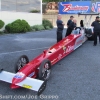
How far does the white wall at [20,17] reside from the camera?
52.9 ft

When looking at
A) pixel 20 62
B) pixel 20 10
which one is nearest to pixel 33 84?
pixel 20 62

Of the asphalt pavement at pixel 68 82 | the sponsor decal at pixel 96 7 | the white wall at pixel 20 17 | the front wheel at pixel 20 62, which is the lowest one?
the asphalt pavement at pixel 68 82

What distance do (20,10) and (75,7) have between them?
12.4 metres

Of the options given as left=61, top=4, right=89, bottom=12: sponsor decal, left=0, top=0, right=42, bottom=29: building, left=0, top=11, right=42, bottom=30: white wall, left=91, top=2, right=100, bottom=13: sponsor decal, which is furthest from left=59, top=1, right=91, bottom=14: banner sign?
left=0, top=11, right=42, bottom=30: white wall

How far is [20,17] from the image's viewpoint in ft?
58.5

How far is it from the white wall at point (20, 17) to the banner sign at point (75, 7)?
9.20 m

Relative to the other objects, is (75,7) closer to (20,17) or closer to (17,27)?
(20,17)

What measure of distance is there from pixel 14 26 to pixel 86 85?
1199cm

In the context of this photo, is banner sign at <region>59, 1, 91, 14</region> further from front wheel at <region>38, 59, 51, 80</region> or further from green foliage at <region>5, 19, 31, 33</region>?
front wheel at <region>38, 59, 51, 80</region>

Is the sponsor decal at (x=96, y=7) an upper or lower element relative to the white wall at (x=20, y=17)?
upper

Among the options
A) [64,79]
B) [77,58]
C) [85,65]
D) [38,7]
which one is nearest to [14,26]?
[38,7]

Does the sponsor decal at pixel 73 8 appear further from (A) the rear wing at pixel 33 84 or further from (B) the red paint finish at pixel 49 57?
(A) the rear wing at pixel 33 84

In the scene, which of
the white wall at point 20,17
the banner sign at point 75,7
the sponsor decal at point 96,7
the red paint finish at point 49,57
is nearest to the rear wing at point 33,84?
the red paint finish at point 49,57

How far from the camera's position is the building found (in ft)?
53.3
